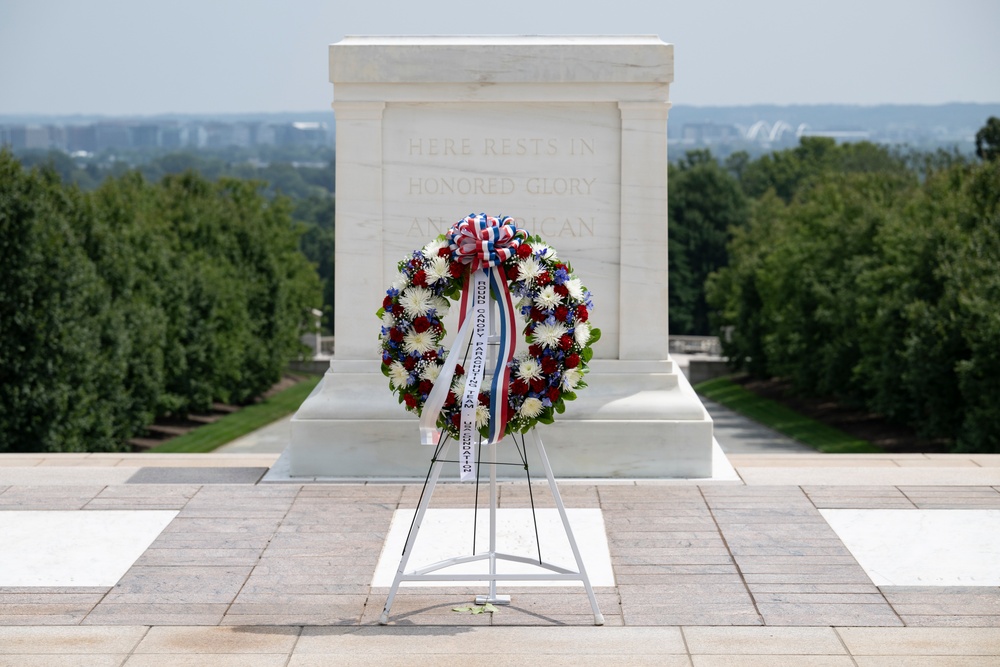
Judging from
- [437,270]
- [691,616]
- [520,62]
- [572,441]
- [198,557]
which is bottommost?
[691,616]

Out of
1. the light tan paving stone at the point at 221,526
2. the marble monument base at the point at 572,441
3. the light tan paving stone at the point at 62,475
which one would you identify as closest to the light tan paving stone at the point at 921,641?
the marble monument base at the point at 572,441

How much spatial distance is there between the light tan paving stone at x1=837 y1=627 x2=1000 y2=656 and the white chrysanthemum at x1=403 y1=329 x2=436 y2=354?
2.65m

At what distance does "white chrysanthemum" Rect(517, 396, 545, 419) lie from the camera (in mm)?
7246

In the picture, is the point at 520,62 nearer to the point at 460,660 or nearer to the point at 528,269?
the point at 528,269

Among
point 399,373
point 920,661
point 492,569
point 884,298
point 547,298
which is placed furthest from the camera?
point 884,298

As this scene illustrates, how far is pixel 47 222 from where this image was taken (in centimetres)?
3012

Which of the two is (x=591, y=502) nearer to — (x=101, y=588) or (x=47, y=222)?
(x=101, y=588)

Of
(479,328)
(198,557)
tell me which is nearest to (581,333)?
(479,328)

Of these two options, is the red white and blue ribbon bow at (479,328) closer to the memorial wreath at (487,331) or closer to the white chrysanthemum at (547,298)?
the memorial wreath at (487,331)

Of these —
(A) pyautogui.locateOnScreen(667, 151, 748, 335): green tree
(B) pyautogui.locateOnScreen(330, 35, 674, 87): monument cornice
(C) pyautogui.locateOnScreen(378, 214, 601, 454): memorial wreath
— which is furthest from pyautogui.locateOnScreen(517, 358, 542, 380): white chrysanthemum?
(A) pyautogui.locateOnScreen(667, 151, 748, 335): green tree

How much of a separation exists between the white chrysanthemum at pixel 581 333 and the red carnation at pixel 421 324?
0.80m

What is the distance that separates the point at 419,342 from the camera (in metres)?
7.37

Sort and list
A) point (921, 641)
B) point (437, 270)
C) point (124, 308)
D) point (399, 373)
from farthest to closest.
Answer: point (124, 308), point (399, 373), point (437, 270), point (921, 641)

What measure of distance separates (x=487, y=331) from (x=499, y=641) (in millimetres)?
1635
